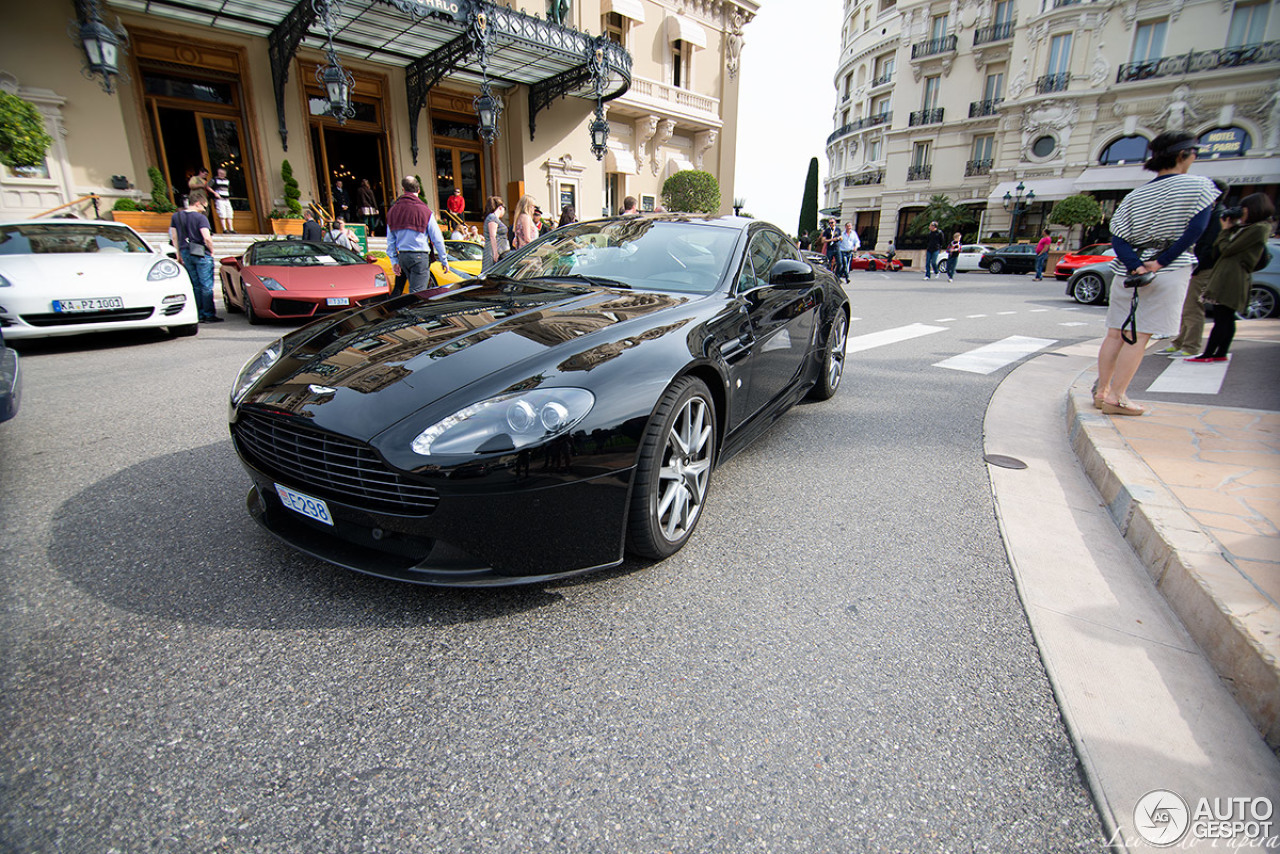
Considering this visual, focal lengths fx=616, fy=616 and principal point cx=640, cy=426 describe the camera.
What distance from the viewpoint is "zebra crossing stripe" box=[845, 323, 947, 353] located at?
23.4ft

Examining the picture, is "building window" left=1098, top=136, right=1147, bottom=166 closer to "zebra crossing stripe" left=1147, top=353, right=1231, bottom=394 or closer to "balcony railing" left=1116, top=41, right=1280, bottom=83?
"balcony railing" left=1116, top=41, right=1280, bottom=83

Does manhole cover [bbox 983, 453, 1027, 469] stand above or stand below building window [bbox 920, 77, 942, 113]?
below

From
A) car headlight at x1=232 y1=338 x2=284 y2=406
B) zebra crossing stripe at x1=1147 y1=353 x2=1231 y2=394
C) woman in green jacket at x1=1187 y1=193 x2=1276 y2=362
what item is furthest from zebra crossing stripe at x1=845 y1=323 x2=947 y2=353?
car headlight at x1=232 y1=338 x2=284 y2=406

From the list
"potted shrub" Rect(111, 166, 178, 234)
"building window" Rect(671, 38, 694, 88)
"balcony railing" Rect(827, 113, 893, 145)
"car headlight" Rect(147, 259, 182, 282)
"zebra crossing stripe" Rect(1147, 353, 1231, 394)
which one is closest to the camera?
"zebra crossing stripe" Rect(1147, 353, 1231, 394)

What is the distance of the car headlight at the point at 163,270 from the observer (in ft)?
21.6

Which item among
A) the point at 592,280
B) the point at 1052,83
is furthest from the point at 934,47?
the point at 592,280

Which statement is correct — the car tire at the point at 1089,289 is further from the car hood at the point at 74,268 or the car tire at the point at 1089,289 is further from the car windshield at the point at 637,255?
the car hood at the point at 74,268

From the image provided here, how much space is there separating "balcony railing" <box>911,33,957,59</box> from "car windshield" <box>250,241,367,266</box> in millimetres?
44313

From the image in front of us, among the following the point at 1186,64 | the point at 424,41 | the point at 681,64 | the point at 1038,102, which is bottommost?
the point at 424,41

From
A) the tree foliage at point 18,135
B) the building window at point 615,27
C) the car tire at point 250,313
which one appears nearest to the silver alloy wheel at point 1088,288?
the car tire at point 250,313

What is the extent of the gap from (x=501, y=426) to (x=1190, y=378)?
239 inches

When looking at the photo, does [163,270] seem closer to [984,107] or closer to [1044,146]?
[1044,146]

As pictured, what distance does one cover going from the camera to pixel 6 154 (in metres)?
10.3

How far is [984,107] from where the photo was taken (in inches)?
1499
